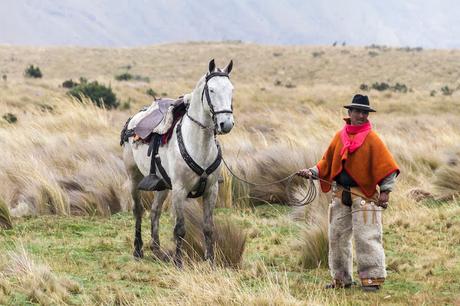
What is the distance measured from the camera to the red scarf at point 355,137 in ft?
22.9

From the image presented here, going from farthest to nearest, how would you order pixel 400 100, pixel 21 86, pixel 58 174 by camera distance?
pixel 400 100 < pixel 21 86 < pixel 58 174

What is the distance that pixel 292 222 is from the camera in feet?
34.9

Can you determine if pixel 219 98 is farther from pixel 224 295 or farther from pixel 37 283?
pixel 37 283

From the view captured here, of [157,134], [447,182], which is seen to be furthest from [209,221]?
[447,182]

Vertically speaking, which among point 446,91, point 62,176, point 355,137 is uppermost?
point 446,91

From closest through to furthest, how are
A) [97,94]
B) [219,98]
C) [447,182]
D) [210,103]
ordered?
1. [219,98]
2. [210,103]
3. [447,182]
4. [97,94]

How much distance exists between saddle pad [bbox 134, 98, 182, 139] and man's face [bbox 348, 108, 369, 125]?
2104 millimetres

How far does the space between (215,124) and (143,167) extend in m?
1.82

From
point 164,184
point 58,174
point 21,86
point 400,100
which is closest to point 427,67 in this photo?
point 400,100

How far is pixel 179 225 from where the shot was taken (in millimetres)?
7910

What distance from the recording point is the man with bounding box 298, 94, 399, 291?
6.95 metres

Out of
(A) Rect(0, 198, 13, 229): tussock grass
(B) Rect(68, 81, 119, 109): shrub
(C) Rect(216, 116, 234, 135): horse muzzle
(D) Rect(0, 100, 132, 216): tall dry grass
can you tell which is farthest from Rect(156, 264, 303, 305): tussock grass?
(B) Rect(68, 81, 119, 109): shrub

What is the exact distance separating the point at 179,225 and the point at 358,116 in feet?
7.37

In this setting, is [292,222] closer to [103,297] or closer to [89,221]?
[89,221]
